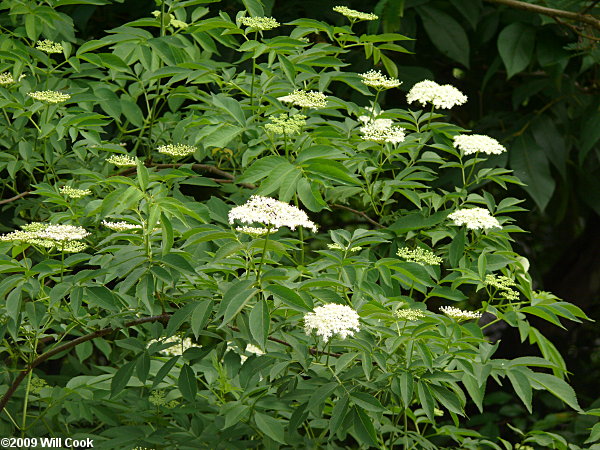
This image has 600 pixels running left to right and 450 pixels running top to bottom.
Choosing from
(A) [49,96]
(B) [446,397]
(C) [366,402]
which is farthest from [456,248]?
(A) [49,96]

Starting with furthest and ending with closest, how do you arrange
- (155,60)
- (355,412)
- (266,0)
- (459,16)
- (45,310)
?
(459,16)
(266,0)
(155,60)
(45,310)
(355,412)

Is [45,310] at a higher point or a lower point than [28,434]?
higher

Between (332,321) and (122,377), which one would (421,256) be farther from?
(122,377)

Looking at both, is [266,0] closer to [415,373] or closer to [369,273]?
[369,273]

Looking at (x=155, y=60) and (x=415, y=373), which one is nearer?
(x=415, y=373)

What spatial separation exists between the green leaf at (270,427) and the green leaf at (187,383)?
12cm

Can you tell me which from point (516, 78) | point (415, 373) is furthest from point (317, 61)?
point (516, 78)

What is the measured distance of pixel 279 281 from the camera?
4.35 ft

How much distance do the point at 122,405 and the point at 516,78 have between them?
2.33 m

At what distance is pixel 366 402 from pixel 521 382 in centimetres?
34

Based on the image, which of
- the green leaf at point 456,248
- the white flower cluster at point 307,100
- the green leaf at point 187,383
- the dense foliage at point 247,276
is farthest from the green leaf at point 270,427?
the white flower cluster at point 307,100

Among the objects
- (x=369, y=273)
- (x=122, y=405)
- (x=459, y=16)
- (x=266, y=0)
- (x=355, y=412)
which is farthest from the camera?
(x=459, y=16)

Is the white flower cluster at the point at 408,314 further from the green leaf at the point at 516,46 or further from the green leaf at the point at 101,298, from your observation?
the green leaf at the point at 516,46

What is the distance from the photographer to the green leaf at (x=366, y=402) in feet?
4.13
